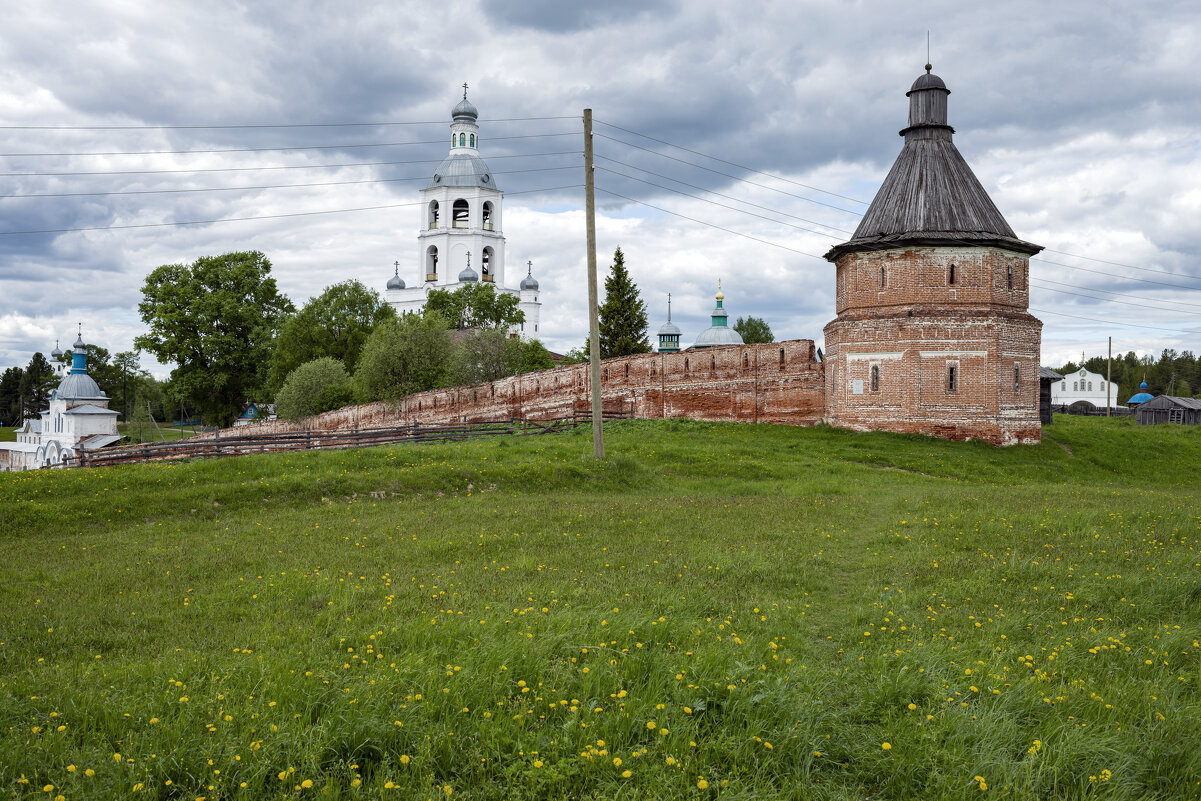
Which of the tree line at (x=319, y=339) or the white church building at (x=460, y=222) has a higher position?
the white church building at (x=460, y=222)

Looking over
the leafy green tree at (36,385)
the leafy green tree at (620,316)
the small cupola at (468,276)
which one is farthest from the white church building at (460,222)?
the leafy green tree at (36,385)

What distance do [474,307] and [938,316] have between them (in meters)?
40.3

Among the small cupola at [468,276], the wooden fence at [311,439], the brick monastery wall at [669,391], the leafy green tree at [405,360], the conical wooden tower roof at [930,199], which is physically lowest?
the wooden fence at [311,439]

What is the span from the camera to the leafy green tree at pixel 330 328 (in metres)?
56.2

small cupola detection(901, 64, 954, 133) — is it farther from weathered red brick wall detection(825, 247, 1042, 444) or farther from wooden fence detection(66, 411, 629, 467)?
wooden fence detection(66, 411, 629, 467)

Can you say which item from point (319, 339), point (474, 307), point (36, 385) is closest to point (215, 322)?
point (319, 339)

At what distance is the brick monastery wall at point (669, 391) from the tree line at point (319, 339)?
2.03 meters

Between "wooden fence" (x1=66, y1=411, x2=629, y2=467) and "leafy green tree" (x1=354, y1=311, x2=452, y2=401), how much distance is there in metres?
13.7

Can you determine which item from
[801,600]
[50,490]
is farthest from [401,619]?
[50,490]

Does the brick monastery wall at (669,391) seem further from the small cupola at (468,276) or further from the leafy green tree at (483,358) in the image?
the small cupola at (468,276)

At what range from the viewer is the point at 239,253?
57.0 meters

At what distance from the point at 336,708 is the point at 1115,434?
37290 mm

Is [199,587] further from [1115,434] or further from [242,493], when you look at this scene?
[1115,434]

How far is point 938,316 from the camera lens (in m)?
29.2
